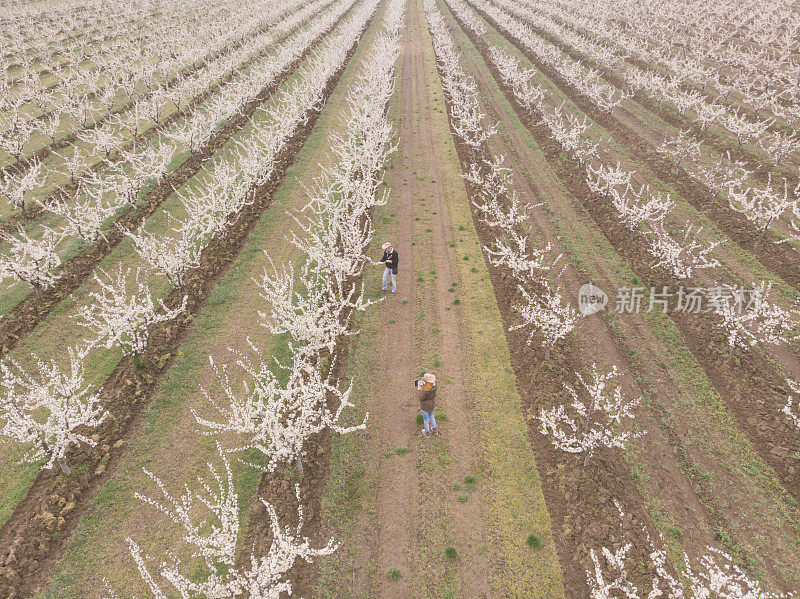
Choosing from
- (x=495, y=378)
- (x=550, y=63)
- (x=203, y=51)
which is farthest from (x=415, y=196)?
(x=203, y=51)

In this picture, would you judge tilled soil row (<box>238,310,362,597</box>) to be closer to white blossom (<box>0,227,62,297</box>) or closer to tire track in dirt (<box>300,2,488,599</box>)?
tire track in dirt (<box>300,2,488,599</box>)

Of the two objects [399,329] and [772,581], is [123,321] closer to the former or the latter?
[399,329]

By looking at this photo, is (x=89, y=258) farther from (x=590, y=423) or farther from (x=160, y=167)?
(x=590, y=423)

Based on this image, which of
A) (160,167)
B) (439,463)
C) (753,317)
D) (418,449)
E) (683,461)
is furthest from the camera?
(160,167)

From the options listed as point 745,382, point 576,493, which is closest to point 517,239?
point 745,382

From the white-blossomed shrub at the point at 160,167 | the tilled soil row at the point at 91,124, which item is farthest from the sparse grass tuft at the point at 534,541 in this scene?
the tilled soil row at the point at 91,124

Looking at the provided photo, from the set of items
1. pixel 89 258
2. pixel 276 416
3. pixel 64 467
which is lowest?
pixel 64 467

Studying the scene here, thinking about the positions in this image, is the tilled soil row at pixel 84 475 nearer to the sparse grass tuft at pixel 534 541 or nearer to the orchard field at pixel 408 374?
the orchard field at pixel 408 374
